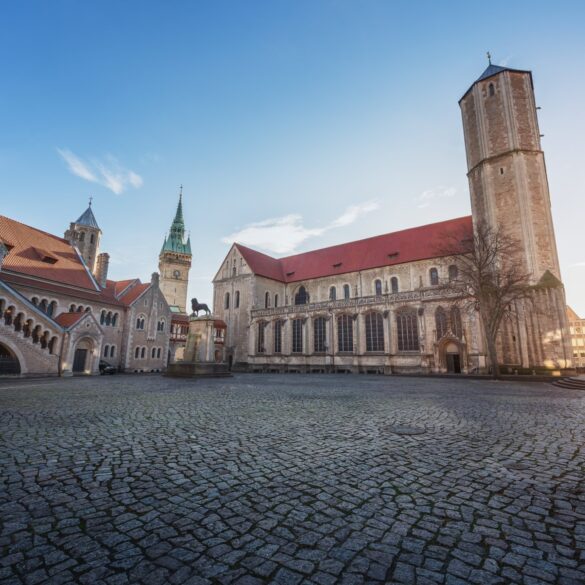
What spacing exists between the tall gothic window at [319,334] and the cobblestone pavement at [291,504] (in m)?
28.8

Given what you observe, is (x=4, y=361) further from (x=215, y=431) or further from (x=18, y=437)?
(x=215, y=431)

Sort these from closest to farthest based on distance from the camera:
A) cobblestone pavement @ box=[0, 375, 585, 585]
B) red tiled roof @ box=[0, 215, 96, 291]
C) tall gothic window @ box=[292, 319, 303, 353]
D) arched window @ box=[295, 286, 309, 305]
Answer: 1. cobblestone pavement @ box=[0, 375, 585, 585]
2. red tiled roof @ box=[0, 215, 96, 291]
3. tall gothic window @ box=[292, 319, 303, 353]
4. arched window @ box=[295, 286, 309, 305]

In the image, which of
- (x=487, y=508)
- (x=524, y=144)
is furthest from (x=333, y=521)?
(x=524, y=144)

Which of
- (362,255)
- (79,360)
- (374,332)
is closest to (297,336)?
(374,332)

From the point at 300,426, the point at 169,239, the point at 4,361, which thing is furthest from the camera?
the point at 169,239

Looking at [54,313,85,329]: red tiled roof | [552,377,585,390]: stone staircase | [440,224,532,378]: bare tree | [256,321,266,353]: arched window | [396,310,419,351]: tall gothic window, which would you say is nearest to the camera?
[552,377,585,390]: stone staircase

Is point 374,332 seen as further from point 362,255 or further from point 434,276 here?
point 362,255

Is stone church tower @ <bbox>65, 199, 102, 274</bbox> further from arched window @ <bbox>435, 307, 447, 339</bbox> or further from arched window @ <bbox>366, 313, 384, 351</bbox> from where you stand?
arched window @ <bbox>435, 307, 447, 339</bbox>

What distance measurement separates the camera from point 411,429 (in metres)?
6.43

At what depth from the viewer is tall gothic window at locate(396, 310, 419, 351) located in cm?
2991

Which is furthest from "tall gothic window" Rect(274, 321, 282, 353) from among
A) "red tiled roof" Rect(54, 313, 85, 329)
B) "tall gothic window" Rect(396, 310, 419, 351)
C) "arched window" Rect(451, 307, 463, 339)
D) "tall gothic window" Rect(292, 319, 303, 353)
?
"red tiled roof" Rect(54, 313, 85, 329)

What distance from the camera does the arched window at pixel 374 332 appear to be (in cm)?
3178

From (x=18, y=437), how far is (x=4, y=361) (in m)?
20.8

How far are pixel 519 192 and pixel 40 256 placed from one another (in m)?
40.8
